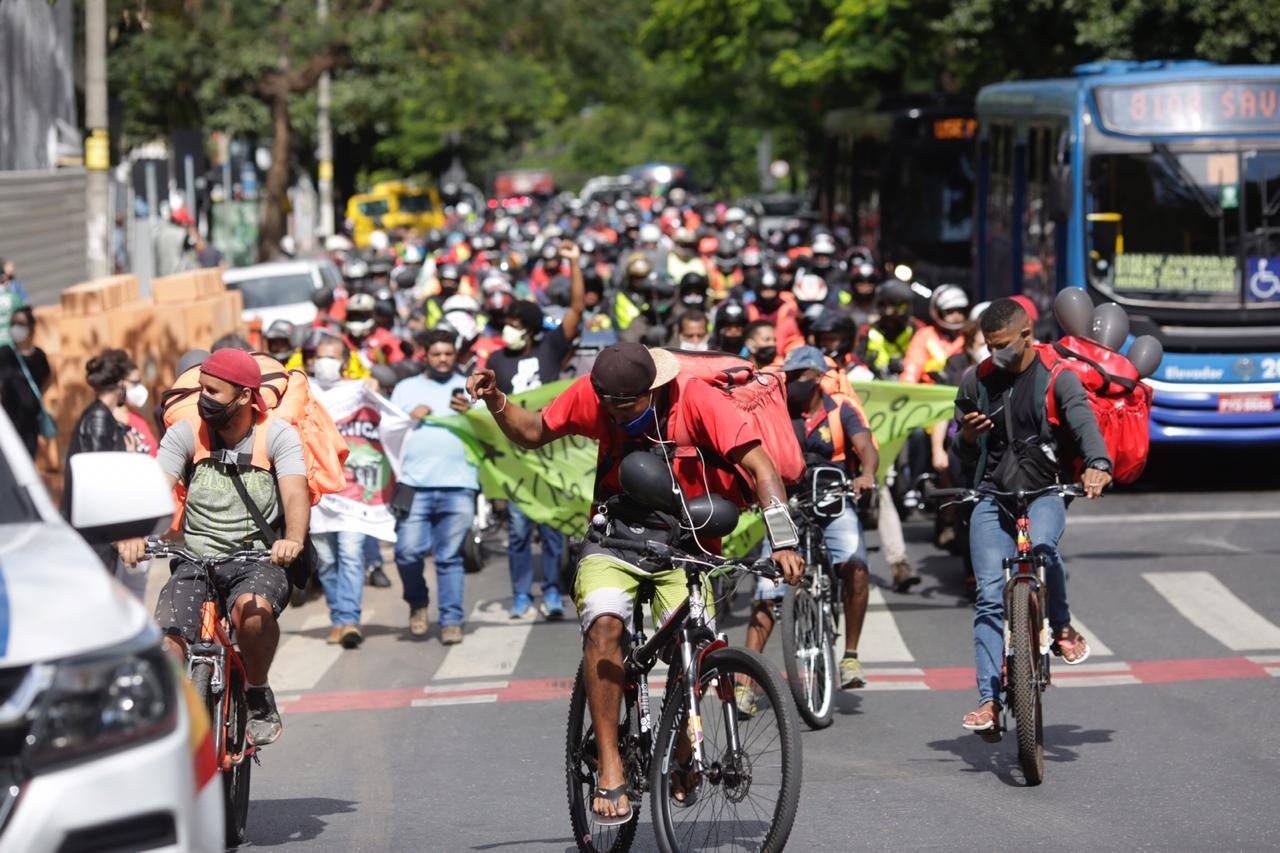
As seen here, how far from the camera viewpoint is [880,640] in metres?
11.6

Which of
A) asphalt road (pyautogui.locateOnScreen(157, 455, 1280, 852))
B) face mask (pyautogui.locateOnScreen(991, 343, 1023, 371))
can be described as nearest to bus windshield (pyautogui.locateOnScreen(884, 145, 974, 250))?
asphalt road (pyautogui.locateOnScreen(157, 455, 1280, 852))

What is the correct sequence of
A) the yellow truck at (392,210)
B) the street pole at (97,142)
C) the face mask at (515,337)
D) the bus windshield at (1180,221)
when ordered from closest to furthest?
the face mask at (515,337)
the bus windshield at (1180,221)
the street pole at (97,142)
the yellow truck at (392,210)

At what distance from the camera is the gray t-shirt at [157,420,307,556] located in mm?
7211

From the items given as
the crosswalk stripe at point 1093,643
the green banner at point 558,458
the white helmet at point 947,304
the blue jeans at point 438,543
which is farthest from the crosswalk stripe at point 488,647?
the white helmet at point 947,304

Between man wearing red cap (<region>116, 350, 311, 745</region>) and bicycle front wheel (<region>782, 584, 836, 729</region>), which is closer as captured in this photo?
man wearing red cap (<region>116, 350, 311, 745</region>)

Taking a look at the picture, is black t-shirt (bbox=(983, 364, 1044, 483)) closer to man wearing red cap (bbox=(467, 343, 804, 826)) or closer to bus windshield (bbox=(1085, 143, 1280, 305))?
man wearing red cap (bbox=(467, 343, 804, 826))

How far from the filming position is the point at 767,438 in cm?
704

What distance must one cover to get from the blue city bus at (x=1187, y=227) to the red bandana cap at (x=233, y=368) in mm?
10472

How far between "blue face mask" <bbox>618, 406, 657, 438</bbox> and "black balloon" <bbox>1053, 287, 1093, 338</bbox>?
135 inches

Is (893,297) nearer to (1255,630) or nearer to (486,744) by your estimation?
(1255,630)

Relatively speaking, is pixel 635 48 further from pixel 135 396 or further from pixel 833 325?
pixel 833 325

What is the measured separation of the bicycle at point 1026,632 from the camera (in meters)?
7.78

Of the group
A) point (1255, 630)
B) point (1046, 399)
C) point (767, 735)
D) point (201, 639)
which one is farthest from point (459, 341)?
point (767, 735)

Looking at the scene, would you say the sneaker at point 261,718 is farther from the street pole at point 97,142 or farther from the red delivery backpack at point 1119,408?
the street pole at point 97,142
